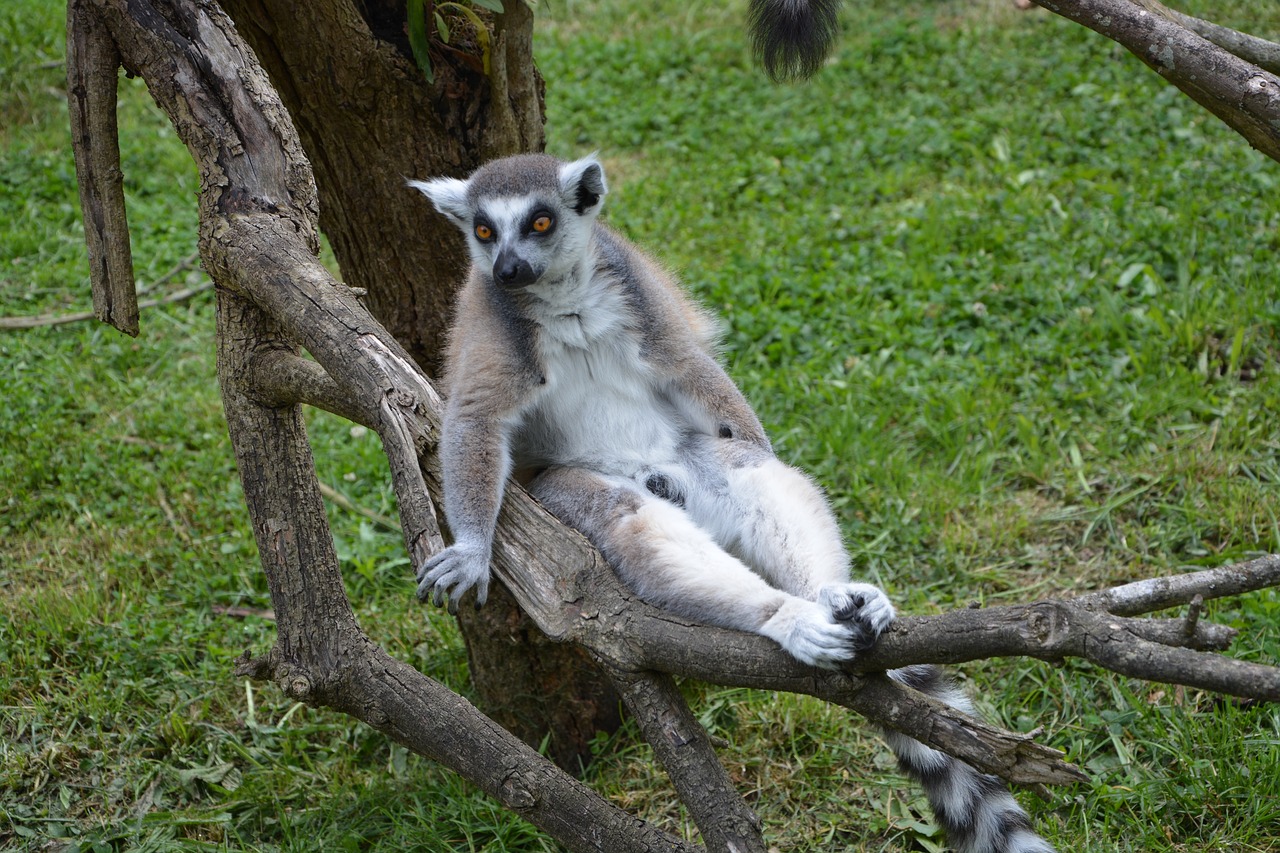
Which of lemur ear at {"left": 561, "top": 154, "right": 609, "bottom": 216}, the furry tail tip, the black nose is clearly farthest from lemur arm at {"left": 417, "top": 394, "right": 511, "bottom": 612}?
the furry tail tip

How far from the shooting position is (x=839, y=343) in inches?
200

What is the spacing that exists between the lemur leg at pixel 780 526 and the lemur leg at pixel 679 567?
105 mm

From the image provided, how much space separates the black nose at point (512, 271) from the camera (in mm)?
2854

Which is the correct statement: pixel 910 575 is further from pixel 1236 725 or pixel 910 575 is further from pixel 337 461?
pixel 337 461

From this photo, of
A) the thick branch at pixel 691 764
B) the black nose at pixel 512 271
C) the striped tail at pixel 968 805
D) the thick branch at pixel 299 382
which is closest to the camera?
the thick branch at pixel 691 764

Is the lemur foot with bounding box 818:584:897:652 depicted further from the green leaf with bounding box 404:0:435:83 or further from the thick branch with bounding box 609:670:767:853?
the green leaf with bounding box 404:0:435:83

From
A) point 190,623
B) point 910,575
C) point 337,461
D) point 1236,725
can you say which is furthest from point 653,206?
point 1236,725

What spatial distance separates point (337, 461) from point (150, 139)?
3.76m

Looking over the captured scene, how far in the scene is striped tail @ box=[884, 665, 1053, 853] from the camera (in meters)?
2.36

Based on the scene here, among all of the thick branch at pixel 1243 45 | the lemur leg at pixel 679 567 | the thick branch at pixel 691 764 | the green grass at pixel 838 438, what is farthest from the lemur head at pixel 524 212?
the thick branch at pixel 1243 45

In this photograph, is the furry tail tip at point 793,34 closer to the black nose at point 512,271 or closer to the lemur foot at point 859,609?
the black nose at point 512,271

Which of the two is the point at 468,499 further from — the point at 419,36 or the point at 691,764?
the point at 419,36

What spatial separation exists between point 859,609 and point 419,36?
2.00 metres

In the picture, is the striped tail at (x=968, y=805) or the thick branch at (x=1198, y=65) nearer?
the striped tail at (x=968, y=805)
